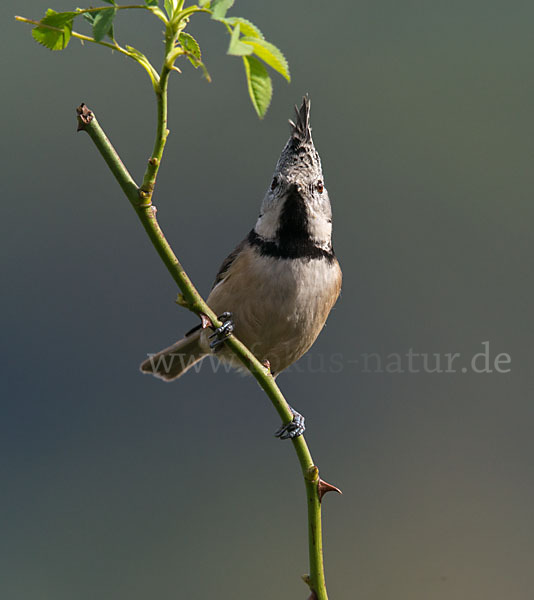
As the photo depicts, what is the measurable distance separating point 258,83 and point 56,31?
45 cm

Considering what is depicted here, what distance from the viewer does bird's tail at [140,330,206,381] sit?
4441mm

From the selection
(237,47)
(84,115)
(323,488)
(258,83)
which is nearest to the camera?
(237,47)

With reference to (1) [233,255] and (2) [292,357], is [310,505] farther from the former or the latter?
(1) [233,255]

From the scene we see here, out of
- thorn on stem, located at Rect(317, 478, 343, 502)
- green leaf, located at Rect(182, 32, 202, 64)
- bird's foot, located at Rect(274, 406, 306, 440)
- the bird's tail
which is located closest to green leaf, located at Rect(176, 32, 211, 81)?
green leaf, located at Rect(182, 32, 202, 64)

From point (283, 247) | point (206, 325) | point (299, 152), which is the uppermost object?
point (299, 152)

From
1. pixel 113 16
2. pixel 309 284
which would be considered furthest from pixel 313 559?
pixel 309 284

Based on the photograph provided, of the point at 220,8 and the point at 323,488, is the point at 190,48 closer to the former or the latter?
the point at 220,8

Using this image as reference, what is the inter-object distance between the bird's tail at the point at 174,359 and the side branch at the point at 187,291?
2.56 meters

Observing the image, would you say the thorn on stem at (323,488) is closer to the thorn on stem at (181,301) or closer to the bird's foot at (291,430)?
the bird's foot at (291,430)

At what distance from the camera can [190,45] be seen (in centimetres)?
141

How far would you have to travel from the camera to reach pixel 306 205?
3.02 metres

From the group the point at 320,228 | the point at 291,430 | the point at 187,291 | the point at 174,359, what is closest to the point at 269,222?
the point at 320,228

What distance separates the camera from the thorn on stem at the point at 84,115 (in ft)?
4.77

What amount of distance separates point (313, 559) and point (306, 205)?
1.71 metres
